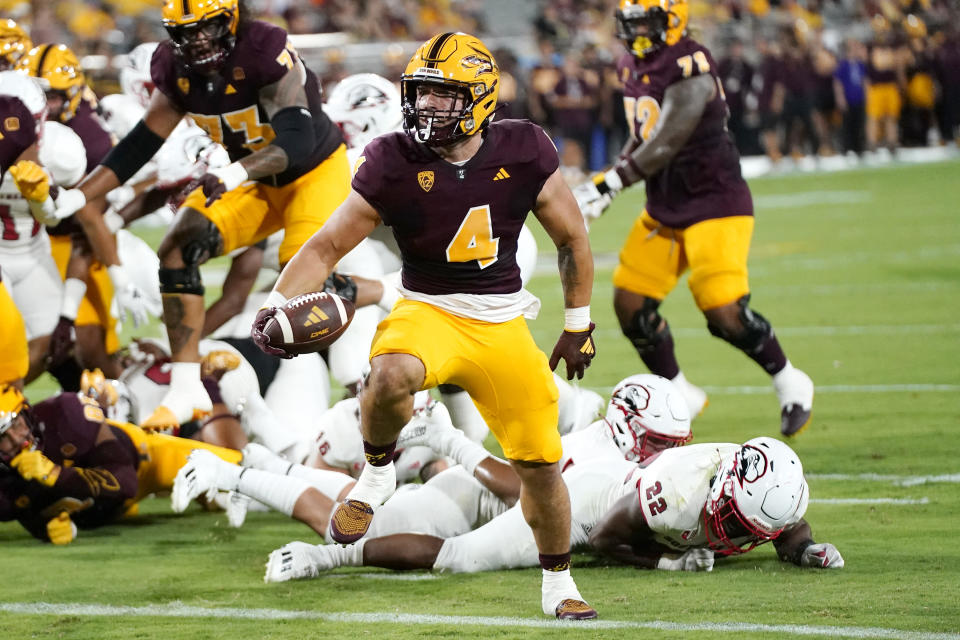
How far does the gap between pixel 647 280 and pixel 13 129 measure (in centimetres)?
302

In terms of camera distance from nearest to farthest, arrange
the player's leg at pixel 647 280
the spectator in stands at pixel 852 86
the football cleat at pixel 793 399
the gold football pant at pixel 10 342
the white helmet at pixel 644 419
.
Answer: the white helmet at pixel 644 419 < the gold football pant at pixel 10 342 < the football cleat at pixel 793 399 < the player's leg at pixel 647 280 < the spectator in stands at pixel 852 86

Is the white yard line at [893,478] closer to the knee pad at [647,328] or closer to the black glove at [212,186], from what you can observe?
the knee pad at [647,328]

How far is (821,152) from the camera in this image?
23312 millimetres

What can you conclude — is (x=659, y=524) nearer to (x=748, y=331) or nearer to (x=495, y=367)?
(x=495, y=367)

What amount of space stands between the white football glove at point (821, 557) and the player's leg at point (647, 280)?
2.35 metres

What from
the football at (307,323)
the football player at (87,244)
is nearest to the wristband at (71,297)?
the football player at (87,244)

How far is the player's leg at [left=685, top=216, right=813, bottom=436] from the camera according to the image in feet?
21.7

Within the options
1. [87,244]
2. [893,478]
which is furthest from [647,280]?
[87,244]

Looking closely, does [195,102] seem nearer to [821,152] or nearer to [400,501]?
[400,501]

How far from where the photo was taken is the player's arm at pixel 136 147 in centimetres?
600

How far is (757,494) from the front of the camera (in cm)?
431

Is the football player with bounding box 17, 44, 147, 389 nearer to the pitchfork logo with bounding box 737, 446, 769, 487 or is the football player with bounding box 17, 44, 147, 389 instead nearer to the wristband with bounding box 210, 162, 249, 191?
the wristband with bounding box 210, 162, 249, 191

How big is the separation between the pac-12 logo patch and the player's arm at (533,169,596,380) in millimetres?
329

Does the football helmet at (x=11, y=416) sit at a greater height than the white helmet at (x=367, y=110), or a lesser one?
lesser
